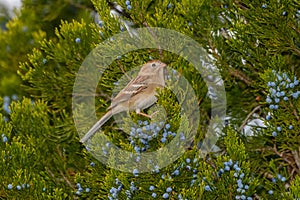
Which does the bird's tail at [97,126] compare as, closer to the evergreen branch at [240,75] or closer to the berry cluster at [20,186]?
the berry cluster at [20,186]

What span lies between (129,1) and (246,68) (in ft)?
2.56

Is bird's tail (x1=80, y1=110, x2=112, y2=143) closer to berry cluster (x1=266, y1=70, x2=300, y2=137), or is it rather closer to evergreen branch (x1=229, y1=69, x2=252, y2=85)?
evergreen branch (x1=229, y1=69, x2=252, y2=85)

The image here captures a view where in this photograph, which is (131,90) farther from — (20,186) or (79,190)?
(20,186)

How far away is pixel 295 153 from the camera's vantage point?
3424 mm

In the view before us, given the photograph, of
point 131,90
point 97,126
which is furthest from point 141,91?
point 97,126

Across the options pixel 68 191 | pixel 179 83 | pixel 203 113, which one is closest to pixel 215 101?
pixel 203 113

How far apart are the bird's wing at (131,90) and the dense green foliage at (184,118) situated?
85 millimetres

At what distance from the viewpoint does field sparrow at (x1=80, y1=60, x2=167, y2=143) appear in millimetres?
3258

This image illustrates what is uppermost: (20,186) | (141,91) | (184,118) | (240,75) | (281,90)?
(240,75)

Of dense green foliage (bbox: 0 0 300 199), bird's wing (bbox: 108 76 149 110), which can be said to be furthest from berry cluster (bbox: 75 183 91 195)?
bird's wing (bbox: 108 76 149 110)

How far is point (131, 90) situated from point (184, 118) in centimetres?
47

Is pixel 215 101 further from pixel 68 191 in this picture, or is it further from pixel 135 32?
pixel 68 191

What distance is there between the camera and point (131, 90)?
3.35 metres

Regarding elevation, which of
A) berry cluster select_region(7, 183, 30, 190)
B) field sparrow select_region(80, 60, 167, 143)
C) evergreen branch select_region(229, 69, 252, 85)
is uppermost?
evergreen branch select_region(229, 69, 252, 85)
